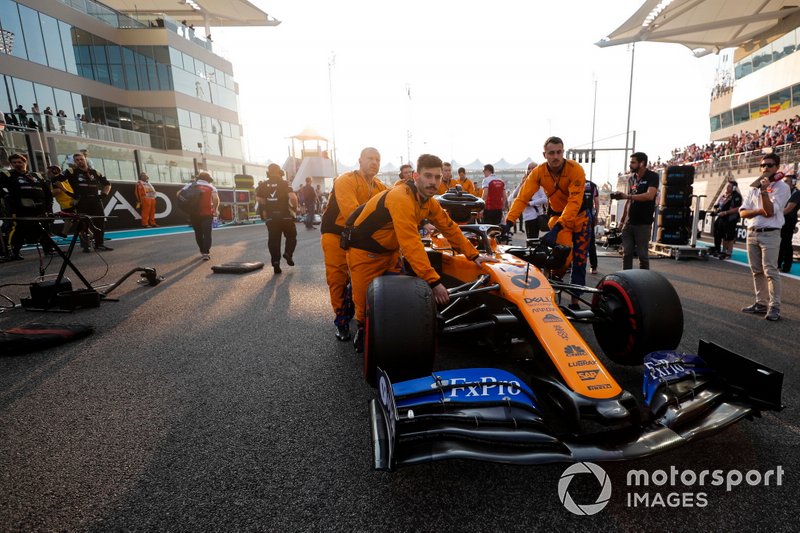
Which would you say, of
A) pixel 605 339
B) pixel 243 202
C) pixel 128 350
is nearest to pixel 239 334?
pixel 128 350

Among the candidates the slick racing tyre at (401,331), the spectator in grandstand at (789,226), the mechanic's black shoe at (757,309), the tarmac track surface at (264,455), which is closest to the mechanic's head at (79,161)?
the tarmac track surface at (264,455)

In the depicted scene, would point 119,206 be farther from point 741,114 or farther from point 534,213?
point 741,114

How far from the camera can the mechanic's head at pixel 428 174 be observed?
8.63 ft

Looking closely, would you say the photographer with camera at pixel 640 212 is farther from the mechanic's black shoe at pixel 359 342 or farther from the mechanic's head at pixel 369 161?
the mechanic's black shoe at pixel 359 342

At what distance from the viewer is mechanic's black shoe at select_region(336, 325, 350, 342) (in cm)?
354

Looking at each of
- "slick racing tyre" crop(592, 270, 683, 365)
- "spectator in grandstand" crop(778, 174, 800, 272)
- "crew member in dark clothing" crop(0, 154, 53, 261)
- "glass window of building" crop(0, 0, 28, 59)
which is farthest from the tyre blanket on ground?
"glass window of building" crop(0, 0, 28, 59)

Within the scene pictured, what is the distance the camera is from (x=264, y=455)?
6.32ft

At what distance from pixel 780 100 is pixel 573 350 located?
37.7 metres

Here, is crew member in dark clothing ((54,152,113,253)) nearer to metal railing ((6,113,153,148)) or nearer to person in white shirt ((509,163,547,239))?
person in white shirt ((509,163,547,239))

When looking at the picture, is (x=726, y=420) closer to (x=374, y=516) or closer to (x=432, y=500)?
(x=432, y=500)

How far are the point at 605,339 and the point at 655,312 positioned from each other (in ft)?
1.50

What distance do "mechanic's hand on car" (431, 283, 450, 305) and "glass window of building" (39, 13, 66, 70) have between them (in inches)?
1108

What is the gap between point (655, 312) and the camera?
2455mm

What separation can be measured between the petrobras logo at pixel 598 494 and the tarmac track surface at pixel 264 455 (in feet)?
0.09
